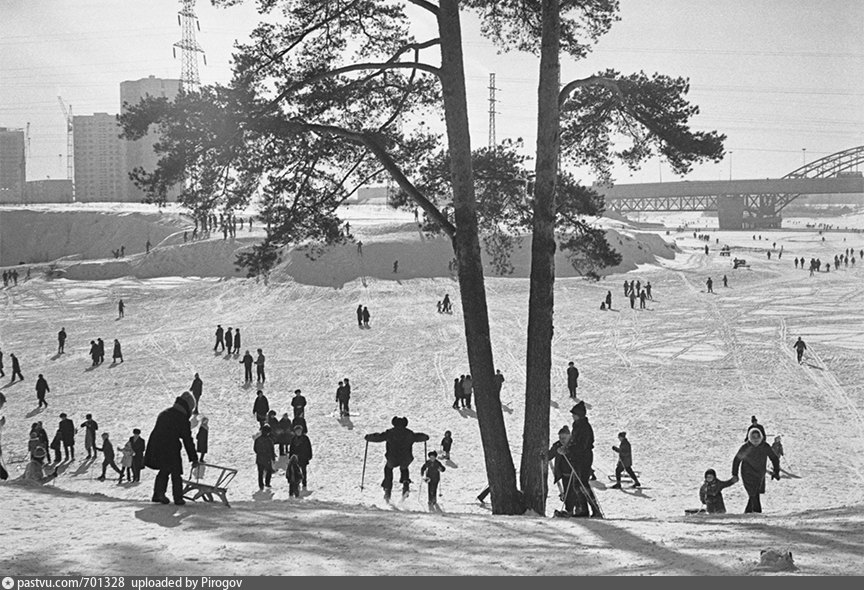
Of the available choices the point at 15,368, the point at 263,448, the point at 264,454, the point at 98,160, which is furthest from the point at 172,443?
the point at 98,160

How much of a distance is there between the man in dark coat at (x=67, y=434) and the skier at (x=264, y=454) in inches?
193

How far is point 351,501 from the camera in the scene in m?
13.4

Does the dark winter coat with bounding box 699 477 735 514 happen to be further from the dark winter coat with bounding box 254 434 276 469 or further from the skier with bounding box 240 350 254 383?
the skier with bounding box 240 350 254 383

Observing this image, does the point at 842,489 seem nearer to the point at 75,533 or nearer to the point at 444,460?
the point at 444,460

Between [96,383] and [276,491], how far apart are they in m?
14.1

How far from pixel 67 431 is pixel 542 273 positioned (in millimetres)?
11062

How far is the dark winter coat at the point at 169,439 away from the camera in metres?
8.12

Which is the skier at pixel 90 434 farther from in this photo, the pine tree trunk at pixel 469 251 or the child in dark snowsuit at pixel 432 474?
the pine tree trunk at pixel 469 251

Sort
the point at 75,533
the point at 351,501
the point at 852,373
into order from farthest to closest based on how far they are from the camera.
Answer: the point at 852,373
the point at 351,501
the point at 75,533

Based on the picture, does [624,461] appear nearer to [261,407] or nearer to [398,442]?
[398,442]

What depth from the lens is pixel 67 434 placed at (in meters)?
16.6

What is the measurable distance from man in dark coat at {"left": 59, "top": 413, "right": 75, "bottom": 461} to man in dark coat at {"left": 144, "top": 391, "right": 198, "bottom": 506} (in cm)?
933

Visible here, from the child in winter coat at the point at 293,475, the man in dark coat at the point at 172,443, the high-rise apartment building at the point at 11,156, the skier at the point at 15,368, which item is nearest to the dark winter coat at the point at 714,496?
the child in winter coat at the point at 293,475
